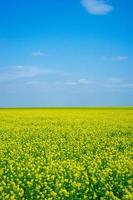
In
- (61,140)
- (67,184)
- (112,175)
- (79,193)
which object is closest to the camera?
(79,193)

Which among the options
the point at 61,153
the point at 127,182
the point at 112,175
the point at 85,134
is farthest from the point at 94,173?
the point at 85,134

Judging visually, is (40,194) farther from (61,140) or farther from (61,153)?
(61,140)

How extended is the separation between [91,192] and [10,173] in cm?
320

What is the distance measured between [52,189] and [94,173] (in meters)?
2.24

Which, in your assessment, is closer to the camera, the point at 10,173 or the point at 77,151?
the point at 10,173

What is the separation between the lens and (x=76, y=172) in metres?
11.5

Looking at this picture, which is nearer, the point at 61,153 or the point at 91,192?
the point at 91,192

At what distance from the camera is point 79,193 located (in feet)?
29.9

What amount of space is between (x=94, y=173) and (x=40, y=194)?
257 centimetres

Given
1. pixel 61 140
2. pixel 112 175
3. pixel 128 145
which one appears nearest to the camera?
pixel 112 175

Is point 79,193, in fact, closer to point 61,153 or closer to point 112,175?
point 112,175

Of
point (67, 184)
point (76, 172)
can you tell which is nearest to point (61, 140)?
point (76, 172)

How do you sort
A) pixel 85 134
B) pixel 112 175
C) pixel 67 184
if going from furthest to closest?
1. pixel 85 134
2. pixel 112 175
3. pixel 67 184

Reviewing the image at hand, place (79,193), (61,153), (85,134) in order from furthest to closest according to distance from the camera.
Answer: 1. (85,134)
2. (61,153)
3. (79,193)
